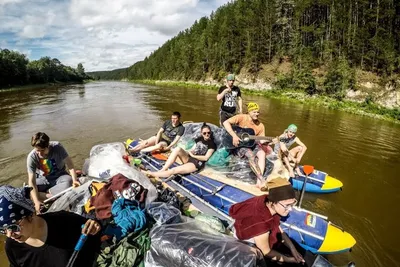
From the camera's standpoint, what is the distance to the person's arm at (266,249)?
2.81m

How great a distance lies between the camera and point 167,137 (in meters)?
7.86

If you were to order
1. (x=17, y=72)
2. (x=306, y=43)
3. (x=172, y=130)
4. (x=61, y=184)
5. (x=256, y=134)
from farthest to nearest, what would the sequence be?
(x=17, y=72) < (x=306, y=43) < (x=172, y=130) < (x=256, y=134) < (x=61, y=184)

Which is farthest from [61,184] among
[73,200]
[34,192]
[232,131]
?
[232,131]

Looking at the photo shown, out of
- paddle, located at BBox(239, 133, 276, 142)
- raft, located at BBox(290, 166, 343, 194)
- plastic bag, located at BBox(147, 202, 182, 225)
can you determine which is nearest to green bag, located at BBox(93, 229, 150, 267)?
plastic bag, located at BBox(147, 202, 182, 225)

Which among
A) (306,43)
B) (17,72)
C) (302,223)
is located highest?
(306,43)

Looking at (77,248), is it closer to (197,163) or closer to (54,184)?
(54,184)

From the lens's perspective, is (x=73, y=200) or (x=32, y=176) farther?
(x=32, y=176)

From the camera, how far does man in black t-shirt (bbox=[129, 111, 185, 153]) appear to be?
24.6ft

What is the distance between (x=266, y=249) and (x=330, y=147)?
970 cm

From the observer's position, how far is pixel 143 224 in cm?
346

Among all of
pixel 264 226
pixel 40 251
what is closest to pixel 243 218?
pixel 264 226

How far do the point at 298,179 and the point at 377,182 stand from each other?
308 centimetres

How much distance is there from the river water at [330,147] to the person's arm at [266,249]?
218cm

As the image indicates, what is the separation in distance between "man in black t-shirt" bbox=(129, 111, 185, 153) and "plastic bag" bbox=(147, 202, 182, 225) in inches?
146
